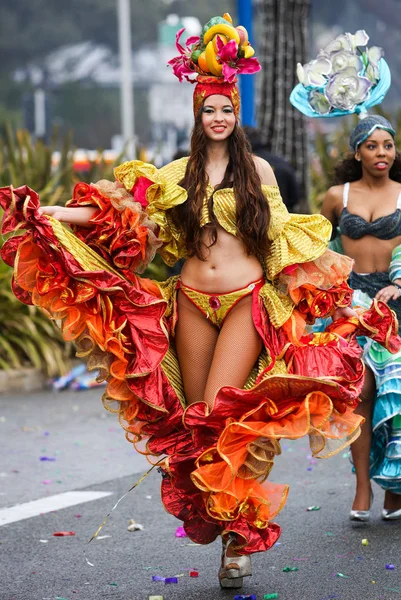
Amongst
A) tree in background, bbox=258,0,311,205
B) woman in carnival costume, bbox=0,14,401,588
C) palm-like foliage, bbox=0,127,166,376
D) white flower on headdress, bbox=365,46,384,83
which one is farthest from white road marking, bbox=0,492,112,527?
tree in background, bbox=258,0,311,205

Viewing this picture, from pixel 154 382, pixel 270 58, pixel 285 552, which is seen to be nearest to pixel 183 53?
pixel 154 382

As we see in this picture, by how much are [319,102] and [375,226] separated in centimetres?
85

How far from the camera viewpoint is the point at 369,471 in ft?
20.1

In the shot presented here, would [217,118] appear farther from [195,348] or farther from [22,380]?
[22,380]

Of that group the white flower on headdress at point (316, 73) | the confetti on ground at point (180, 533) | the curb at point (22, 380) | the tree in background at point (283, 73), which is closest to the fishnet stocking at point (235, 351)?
the confetti on ground at point (180, 533)

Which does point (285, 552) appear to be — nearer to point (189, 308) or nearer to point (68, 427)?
point (189, 308)

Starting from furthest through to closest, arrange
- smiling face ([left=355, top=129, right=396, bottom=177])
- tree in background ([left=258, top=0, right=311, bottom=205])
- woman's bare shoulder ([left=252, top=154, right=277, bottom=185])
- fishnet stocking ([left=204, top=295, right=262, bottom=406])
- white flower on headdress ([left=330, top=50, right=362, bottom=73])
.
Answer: tree in background ([left=258, top=0, right=311, bottom=205])
white flower on headdress ([left=330, top=50, right=362, bottom=73])
smiling face ([left=355, top=129, right=396, bottom=177])
woman's bare shoulder ([left=252, top=154, right=277, bottom=185])
fishnet stocking ([left=204, top=295, right=262, bottom=406])

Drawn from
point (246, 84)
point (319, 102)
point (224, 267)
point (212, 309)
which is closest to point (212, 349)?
point (212, 309)

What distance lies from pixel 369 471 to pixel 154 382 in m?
1.70

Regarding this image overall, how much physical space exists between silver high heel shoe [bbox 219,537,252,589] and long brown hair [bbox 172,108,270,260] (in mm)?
1275

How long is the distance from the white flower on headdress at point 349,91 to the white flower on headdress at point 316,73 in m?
0.11

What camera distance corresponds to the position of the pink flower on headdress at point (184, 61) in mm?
5234

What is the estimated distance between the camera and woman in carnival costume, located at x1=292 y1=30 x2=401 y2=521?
601cm

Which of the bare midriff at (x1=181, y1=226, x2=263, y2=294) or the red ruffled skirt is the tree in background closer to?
the bare midriff at (x1=181, y1=226, x2=263, y2=294)
